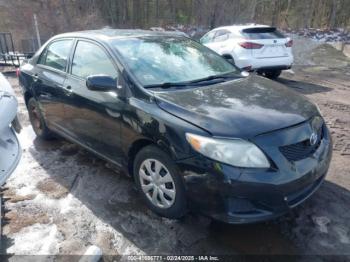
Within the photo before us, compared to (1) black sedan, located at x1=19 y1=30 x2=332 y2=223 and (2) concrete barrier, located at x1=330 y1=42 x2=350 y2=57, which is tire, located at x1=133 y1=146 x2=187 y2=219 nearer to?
(1) black sedan, located at x1=19 y1=30 x2=332 y2=223

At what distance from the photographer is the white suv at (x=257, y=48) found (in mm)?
7738

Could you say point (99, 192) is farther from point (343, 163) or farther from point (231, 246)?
point (343, 163)

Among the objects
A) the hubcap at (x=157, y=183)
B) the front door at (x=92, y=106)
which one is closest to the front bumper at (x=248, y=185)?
the hubcap at (x=157, y=183)

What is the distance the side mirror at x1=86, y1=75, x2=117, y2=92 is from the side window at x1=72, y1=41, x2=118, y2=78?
128mm

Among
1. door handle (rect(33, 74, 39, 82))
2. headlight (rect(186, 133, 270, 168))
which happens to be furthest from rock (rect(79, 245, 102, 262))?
door handle (rect(33, 74, 39, 82))

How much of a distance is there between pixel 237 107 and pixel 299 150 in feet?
1.97

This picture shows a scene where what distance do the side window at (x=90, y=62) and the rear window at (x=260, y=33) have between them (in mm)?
5300

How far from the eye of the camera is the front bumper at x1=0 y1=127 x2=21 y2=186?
2.58m

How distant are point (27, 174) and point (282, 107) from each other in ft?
10.0

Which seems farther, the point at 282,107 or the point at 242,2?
the point at 242,2

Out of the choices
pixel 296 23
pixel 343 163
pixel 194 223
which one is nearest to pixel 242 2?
pixel 296 23

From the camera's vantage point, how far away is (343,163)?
3883 mm

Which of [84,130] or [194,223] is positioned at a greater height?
[84,130]

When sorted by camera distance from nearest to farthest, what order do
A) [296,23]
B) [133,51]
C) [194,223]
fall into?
[194,223]
[133,51]
[296,23]
